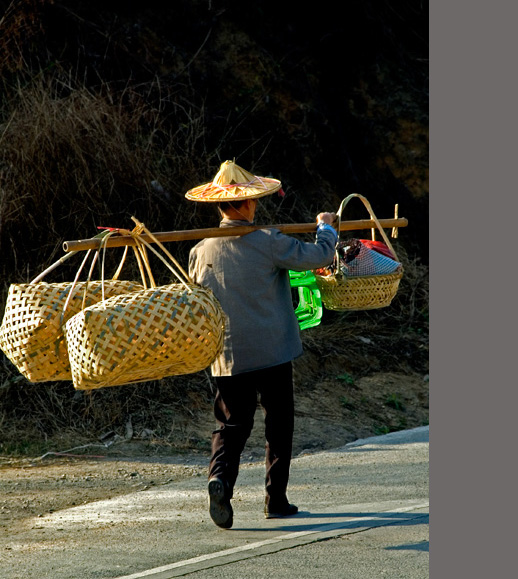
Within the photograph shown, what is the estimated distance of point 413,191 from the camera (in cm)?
1353

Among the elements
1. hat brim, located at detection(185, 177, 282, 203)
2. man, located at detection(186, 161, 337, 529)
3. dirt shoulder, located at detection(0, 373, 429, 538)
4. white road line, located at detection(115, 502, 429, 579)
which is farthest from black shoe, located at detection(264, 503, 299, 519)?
hat brim, located at detection(185, 177, 282, 203)

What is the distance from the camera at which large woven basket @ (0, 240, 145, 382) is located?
460cm

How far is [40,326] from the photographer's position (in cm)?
458

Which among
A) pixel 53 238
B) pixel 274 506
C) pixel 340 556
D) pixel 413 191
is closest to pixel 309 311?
pixel 274 506

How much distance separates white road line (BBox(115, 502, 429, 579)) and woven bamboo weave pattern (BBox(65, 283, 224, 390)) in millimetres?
1003

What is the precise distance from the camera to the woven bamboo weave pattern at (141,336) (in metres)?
4.21

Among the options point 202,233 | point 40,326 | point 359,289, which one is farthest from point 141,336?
point 359,289

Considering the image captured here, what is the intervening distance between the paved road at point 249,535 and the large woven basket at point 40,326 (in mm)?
1013

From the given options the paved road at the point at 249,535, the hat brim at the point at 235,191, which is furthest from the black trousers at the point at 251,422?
the hat brim at the point at 235,191

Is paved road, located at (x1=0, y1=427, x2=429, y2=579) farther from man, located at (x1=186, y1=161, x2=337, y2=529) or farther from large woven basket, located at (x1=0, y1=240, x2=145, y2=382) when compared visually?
large woven basket, located at (x1=0, y1=240, x2=145, y2=382)

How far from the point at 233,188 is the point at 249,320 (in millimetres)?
721

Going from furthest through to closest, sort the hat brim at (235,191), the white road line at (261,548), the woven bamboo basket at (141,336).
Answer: the hat brim at (235,191) → the white road line at (261,548) → the woven bamboo basket at (141,336)

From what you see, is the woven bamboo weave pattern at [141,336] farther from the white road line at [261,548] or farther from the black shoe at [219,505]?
the black shoe at [219,505]

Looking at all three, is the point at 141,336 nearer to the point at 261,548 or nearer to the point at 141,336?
the point at 141,336
